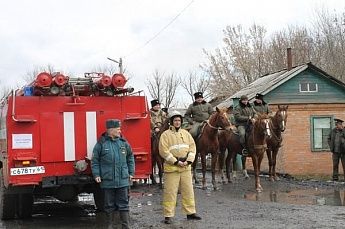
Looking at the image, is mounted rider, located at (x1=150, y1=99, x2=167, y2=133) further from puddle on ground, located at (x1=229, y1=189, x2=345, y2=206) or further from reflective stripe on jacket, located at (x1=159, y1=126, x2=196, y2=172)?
reflective stripe on jacket, located at (x1=159, y1=126, x2=196, y2=172)

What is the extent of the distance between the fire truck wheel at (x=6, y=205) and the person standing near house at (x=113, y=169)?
2716 mm

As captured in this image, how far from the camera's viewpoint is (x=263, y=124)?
1567cm

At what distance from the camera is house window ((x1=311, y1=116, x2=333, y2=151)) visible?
2733cm

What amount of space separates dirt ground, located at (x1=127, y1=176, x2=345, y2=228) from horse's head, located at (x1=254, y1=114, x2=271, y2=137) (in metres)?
1.69

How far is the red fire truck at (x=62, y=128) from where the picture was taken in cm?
1009

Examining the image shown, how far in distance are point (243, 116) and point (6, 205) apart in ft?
26.1

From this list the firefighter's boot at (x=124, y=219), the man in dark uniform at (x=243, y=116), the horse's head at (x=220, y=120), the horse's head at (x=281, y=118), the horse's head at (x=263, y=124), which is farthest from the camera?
the horse's head at (x=281, y=118)

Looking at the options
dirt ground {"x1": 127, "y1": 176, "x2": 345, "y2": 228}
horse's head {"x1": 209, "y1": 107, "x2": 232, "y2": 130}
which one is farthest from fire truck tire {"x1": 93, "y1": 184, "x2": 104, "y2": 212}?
horse's head {"x1": 209, "y1": 107, "x2": 232, "y2": 130}

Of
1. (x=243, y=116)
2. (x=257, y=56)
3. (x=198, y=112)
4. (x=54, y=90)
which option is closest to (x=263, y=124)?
(x=243, y=116)

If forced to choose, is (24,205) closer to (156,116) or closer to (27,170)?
(27,170)

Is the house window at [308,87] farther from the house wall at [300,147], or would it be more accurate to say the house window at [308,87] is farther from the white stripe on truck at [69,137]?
the white stripe on truck at [69,137]

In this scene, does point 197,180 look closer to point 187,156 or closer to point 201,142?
point 201,142

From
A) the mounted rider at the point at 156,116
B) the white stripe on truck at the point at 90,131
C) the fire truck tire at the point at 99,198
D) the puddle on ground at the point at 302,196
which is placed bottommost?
the puddle on ground at the point at 302,196

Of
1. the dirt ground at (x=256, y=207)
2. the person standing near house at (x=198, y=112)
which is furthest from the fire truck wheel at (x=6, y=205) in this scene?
the person standing near house at (x=198, y=112)
